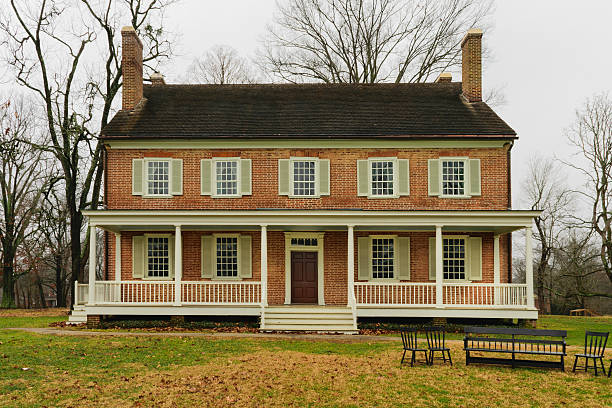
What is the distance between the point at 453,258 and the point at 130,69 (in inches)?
559

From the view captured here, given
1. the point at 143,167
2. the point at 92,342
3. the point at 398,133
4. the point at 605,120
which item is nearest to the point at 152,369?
the point at 92,342

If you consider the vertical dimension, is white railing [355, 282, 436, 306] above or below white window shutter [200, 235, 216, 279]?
below

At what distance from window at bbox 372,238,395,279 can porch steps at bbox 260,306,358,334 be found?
8.22ft

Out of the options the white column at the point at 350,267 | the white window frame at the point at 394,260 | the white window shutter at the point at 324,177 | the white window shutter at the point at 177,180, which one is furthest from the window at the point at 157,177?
the white window frame at the point at 394,260

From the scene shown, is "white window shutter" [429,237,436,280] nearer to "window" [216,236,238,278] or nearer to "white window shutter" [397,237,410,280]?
"white window shutter" [397,237,410,280]

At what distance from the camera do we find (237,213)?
18969 mm

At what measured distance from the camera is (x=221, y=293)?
20.5 metres

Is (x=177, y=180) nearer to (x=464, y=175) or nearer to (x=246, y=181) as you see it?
(x=246, y=181)

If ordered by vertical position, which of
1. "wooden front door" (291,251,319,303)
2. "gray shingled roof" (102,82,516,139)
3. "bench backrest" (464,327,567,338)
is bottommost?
"bench backrest" (464,327,567,338)

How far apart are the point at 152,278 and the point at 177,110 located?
6557mm

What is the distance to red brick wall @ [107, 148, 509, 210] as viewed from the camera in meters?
20.8

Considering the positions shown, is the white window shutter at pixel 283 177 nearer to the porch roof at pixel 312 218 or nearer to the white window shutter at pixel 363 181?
the porch roof at pixel 312 218

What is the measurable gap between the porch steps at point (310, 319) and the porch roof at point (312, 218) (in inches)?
109

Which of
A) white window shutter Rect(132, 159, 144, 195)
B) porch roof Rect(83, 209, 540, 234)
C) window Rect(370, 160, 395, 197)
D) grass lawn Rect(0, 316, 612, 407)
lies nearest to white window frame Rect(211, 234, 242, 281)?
porch roof Rect(83, 209, 540, 234)
